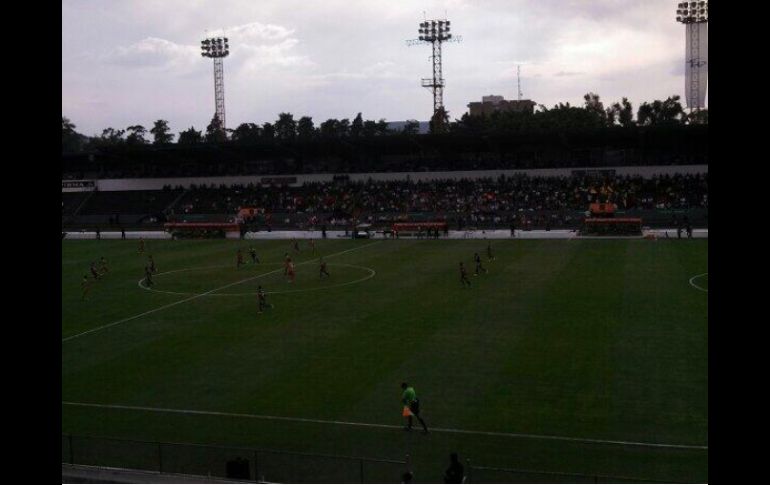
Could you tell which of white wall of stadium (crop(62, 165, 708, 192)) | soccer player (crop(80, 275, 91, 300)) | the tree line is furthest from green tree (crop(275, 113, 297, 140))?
soccer player (crop(80, 275, 91, 300))

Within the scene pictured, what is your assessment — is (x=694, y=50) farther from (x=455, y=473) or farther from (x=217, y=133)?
(x=455, y=473)

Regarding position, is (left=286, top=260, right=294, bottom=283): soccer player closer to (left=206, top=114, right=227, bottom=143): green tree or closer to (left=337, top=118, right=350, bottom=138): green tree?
(left=206, top=114, right=227, bottom=143): green tree

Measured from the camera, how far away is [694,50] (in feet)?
338

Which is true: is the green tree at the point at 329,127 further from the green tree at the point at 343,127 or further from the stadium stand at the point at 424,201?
the stadium stand at the point at 424,201

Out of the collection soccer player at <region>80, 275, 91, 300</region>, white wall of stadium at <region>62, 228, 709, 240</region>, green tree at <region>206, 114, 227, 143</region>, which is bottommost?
soccer player at <region>80, 275, 91, 300</region>

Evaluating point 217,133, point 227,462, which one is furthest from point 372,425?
point 217,133

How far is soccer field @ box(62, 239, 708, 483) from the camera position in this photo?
16609 millimetres

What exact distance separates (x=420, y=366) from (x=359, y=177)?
6827 cm

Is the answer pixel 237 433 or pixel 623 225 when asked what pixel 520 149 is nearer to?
pixel 623 225

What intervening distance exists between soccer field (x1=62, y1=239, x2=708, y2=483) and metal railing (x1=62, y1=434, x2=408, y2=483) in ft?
1.51
